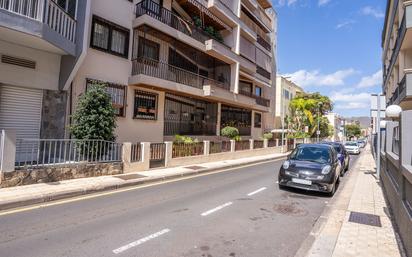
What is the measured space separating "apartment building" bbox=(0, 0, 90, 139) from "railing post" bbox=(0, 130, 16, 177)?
3262mm

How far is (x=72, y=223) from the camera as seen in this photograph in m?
5.58

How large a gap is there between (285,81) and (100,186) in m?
42.8

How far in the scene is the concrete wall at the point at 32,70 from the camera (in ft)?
33.0

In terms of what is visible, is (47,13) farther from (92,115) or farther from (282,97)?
(282,97)

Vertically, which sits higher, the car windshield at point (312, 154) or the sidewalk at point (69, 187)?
the car windshield at point (312, 154)

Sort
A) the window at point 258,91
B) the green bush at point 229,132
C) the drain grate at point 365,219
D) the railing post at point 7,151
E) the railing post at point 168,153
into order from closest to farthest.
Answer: the drain grate at point 365,219 < the railing post at point 7,151 < the railing post at point 168,153 < the green bush at point 229,132 < the window at point 258,91

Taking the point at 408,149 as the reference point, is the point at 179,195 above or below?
below

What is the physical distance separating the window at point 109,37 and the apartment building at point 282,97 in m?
31.2

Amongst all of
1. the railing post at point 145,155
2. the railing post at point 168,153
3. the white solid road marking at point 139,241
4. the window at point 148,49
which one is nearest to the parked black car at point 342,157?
the railing post at point 168,153

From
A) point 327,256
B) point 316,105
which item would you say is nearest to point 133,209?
point 327,256

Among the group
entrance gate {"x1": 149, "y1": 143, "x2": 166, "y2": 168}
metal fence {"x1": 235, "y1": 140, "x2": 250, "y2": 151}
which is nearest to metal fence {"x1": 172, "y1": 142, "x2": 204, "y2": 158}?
entrance gate {"x1": 149, "y1": 143, "x2": 166, "y2": 168}

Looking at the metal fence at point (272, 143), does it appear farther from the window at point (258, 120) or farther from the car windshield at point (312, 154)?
the car windshield at point (312, 154)

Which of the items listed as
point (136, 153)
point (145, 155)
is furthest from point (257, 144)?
point (136, 153)

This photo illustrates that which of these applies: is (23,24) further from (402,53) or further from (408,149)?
(402,53)
